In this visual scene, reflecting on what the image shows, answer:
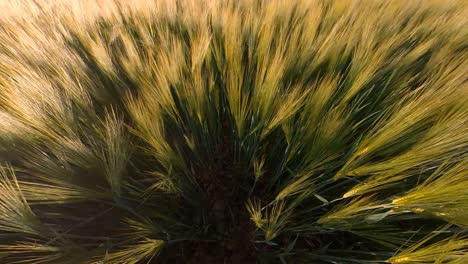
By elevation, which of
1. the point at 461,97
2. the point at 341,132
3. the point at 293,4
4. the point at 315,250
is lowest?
the point at 315,250

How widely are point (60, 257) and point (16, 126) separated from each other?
0.51 metres

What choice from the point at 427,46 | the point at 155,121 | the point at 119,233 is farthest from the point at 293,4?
the point at 119,233

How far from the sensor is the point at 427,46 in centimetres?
209

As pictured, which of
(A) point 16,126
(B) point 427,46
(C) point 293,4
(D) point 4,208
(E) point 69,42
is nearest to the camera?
(D) point 4,208

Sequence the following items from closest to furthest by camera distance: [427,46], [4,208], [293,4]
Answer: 1. [4,208]
2. [427,46]
3. [293,4]

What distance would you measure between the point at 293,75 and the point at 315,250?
2.41 ft

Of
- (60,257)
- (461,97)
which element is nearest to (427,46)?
(461,97)

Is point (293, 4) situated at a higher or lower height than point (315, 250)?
higher

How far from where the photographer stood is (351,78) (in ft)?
5.84

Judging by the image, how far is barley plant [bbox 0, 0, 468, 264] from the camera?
1446 millimetres

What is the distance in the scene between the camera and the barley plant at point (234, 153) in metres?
1.45

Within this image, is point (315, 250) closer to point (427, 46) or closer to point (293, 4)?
point (427, 46)

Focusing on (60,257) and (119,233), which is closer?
(60,257)

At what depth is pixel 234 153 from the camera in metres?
1.84
